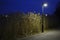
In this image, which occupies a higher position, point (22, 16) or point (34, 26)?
point (22, 16)

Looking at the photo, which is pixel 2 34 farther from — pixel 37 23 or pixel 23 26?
pixel 37 23

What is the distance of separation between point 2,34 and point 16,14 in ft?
17.8

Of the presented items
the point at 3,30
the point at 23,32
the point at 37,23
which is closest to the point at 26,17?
the point at 23,32

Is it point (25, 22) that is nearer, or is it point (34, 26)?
point (25, 22)

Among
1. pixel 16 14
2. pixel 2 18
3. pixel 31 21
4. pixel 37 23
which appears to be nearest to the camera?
pixel 2 18

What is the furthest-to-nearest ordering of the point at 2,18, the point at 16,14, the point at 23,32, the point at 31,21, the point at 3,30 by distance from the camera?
the point at 31,21
the point at 23,32
the point at 16,14
the point at 2,18
the point at 3,30

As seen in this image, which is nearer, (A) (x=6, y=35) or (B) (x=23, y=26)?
(A) (x=6, y=35)

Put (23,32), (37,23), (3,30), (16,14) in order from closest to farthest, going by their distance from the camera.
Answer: (3,30) → (16,14) → (23,32) → (37,23)

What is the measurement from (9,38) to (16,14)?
535 centimetres

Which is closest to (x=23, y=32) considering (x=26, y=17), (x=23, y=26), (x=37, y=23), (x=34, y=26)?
(x=23, y=26)

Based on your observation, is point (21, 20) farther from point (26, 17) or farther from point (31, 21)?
point (31, 21)

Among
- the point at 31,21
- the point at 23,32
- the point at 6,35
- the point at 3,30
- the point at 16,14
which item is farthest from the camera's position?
the point at 31,21

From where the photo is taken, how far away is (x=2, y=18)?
55.2ft

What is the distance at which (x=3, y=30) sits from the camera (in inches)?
602
